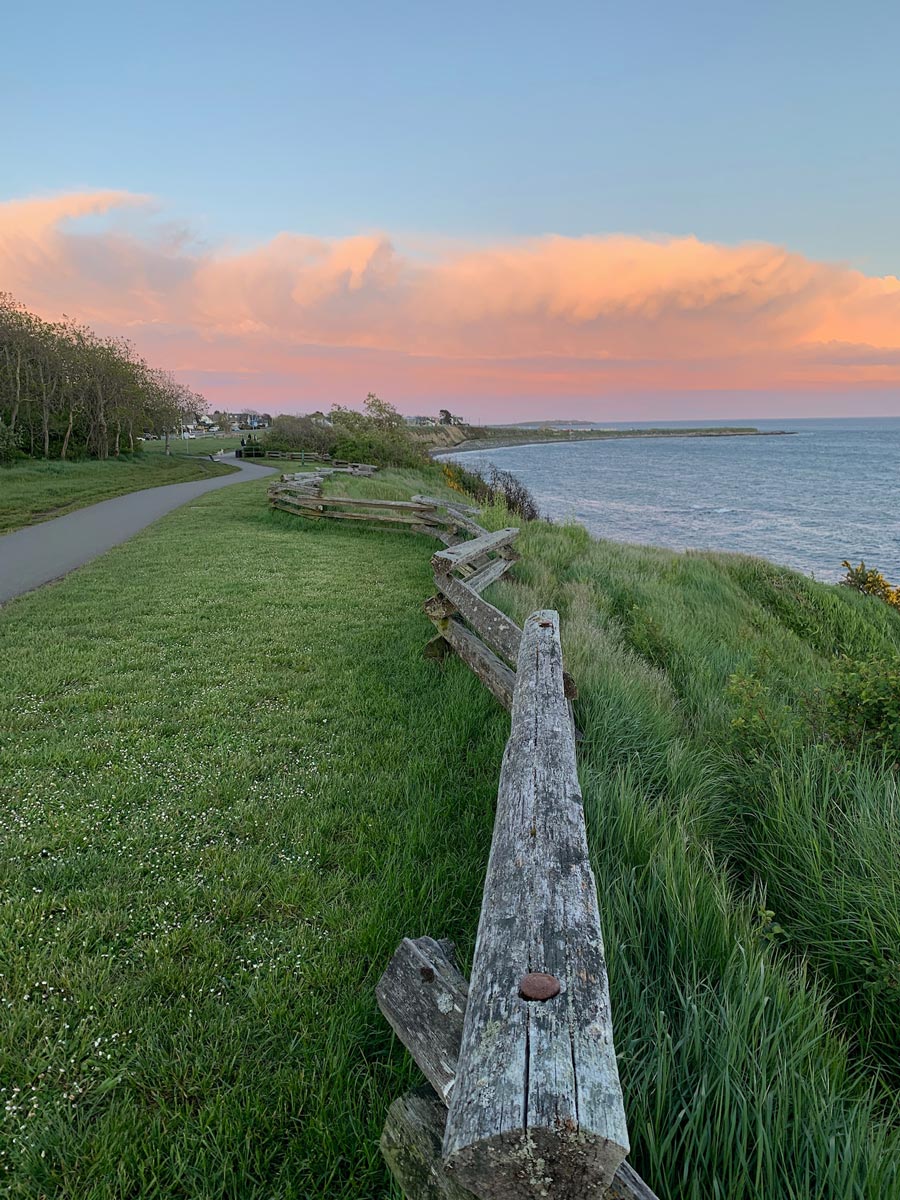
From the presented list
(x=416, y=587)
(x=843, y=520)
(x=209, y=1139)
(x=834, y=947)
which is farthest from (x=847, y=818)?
(x=843, y=520)

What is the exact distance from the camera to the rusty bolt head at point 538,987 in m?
1.24

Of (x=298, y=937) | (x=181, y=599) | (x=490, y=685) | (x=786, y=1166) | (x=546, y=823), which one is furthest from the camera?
(x=181, y=599)

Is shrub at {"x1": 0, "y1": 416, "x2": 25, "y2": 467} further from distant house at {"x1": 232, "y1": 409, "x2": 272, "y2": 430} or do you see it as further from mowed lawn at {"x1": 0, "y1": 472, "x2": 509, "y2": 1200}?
distant house at {"x1": 232, "y1": 409, "x2": 272, "y2": 430}

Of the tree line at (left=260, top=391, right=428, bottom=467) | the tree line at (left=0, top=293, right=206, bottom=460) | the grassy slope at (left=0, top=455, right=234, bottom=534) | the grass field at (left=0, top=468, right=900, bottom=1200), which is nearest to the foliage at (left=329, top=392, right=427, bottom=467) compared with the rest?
the tree line at (left=260, top=391, right=428, bottom=467)

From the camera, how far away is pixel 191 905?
9.92 ft

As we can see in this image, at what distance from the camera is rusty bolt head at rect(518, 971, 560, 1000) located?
1.24 m

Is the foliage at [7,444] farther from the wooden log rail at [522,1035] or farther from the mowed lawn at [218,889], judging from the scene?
the wooden log rail at [522,1035]

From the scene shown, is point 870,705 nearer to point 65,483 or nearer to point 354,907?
point 354,907

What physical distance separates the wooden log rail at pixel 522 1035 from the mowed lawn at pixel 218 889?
69 cm

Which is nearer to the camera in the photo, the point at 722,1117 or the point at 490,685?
the point at 722,1117

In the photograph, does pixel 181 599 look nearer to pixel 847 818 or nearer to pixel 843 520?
pixel 847 818

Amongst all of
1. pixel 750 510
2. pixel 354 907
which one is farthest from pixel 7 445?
pixel 750 510

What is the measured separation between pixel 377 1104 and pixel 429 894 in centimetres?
101

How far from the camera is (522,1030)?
1.18 m
